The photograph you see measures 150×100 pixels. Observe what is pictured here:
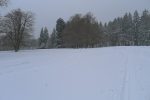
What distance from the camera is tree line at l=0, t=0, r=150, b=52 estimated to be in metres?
58.0

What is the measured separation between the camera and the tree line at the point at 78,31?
58.0 m

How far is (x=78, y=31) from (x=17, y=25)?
18.3m

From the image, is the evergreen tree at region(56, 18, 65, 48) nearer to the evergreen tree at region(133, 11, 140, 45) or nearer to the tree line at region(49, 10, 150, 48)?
the tree line at region(49, 10, 150, 48)

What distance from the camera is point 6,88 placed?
9.91 metres

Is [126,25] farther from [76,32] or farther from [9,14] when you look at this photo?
[9,14]

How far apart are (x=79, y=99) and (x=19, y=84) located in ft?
10.6

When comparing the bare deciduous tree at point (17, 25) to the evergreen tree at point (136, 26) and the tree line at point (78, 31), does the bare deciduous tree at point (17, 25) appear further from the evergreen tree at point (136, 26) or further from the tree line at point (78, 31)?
the evergreen tree at point (136, 26)

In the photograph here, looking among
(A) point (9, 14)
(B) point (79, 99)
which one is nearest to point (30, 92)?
(B) point (79, 99)

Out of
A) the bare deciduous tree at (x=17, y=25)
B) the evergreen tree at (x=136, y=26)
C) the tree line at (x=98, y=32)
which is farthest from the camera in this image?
the evergreen tree at (x=136, y=26)

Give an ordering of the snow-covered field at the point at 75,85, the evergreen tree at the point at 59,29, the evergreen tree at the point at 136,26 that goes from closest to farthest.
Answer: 1. the snow-covered field at the point at 75,85
2. the evergreen tree at the point at 136,26
3. the evergreen tree at the point at 59,29

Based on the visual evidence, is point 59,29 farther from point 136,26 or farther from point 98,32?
point 136,26

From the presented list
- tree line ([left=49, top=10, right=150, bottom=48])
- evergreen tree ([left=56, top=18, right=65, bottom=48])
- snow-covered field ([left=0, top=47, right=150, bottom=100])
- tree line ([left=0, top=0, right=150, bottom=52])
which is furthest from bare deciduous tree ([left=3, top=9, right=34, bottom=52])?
snow-covered field ([left=0, top=47, right=150, bottom=100])

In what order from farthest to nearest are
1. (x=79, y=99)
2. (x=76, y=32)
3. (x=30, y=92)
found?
(x=76, y=32) < (x=30, y=92) < (x=79, y=99)

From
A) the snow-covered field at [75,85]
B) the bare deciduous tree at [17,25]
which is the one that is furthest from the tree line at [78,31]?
the snow-covered field at [75,85]
